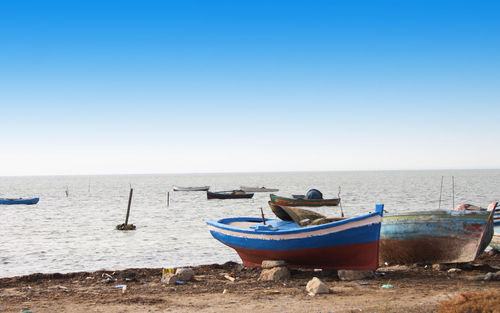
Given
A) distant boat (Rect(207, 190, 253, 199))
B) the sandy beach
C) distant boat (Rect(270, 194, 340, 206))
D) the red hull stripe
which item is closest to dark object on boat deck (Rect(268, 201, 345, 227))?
the red hull stripe

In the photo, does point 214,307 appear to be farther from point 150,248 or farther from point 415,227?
point 150,248

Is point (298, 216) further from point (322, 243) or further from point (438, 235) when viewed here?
point (438, 235)

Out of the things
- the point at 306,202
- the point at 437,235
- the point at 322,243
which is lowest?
the point at 306,202

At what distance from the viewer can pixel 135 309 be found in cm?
890

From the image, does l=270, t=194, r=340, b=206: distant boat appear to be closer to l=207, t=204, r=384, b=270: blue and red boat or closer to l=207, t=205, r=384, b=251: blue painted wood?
l=207, t=205, r=384, b=251: blue painted wood

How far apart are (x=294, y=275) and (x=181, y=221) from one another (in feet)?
78.0

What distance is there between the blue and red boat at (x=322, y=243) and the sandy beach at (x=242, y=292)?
1.50ft

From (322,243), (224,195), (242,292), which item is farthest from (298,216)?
(224,195)

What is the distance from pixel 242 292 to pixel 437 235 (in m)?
6.13

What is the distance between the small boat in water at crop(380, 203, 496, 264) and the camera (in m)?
12.6

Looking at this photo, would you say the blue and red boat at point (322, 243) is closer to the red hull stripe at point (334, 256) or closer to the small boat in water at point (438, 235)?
the red hull stripe at point (334, 256)

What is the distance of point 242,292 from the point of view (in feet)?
34.1

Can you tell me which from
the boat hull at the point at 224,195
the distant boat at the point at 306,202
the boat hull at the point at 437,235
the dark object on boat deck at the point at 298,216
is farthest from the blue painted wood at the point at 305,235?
the boat hull at the point at 224,195

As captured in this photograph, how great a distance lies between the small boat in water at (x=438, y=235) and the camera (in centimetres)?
1256
